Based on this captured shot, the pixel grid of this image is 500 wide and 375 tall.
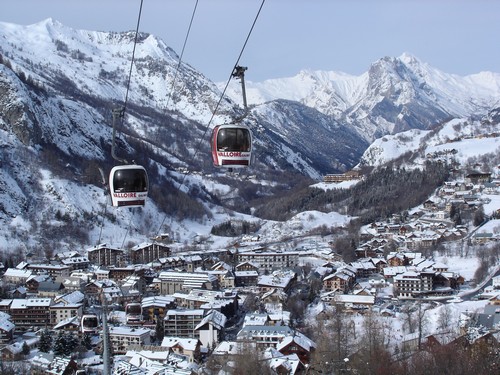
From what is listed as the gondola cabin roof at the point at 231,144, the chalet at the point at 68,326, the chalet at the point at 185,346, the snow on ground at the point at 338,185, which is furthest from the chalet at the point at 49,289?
the snow on ground at the point at 338,185

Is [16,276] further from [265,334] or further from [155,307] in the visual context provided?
[265,334]

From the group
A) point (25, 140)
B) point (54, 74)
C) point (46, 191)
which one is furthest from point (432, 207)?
point (54, 74)

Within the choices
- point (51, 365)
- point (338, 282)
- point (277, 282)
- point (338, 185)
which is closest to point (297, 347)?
point (51, 365)

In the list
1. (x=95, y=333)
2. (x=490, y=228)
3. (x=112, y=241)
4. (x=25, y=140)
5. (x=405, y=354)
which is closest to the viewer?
(x=405, y=354)

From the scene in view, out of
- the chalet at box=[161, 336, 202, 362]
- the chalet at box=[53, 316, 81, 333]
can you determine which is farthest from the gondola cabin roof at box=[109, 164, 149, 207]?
the chalet at box=[53, 316, 81, 333]

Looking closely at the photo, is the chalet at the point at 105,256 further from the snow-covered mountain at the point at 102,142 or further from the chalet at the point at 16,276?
the chalet at the point at 16,276

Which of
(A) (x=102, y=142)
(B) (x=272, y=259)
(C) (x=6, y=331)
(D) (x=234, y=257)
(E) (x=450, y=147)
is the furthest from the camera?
(A) (x=102, y=142)

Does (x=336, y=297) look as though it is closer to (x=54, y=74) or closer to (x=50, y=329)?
(x=50, y=329)
